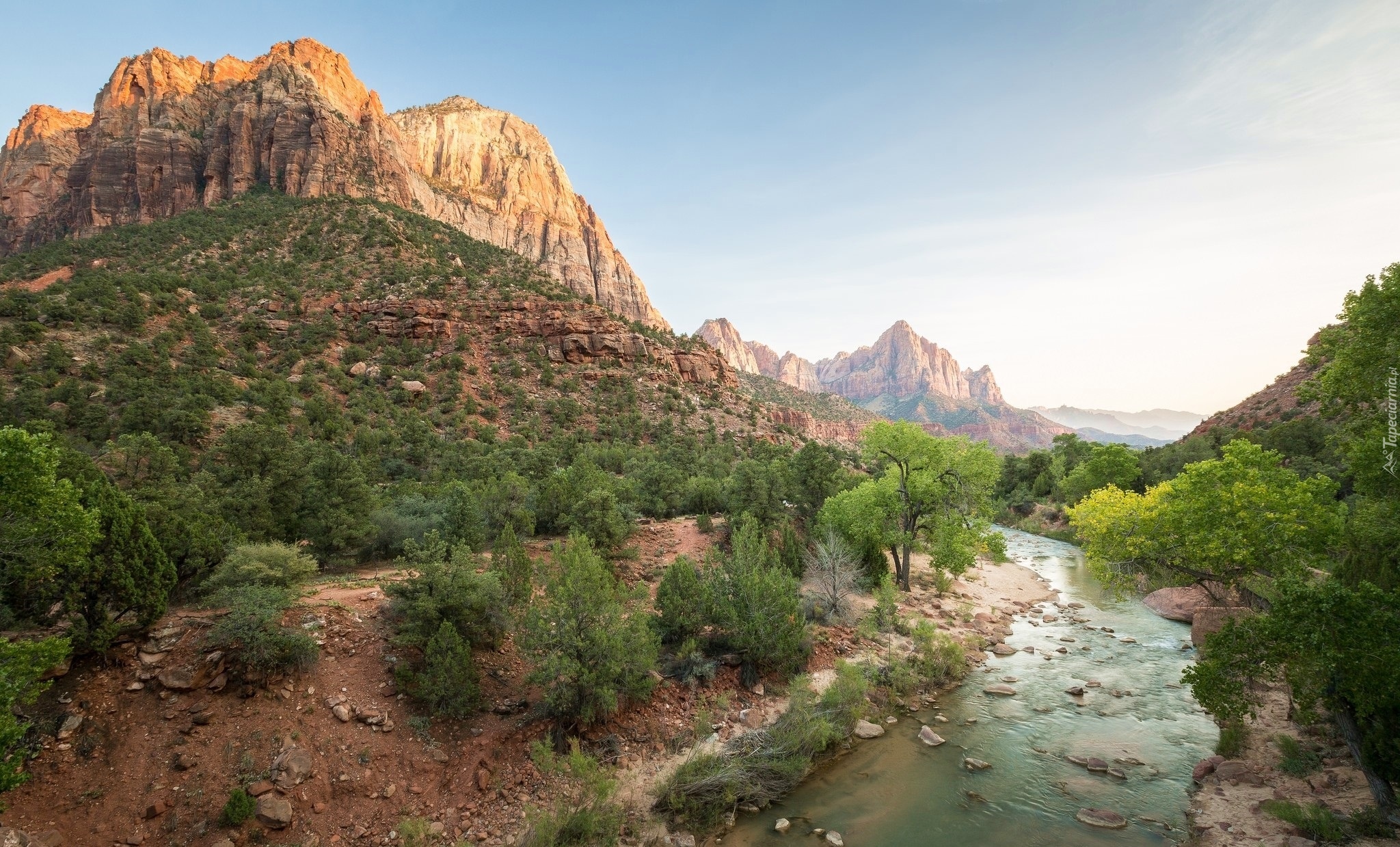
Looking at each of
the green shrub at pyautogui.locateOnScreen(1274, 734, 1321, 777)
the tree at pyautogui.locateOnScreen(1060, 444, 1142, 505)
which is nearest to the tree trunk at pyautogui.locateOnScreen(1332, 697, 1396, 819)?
the green shrub at pyautogui.locateOnScreen(1274, 734, 1321, 777)

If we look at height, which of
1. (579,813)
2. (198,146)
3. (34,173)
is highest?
(198,146)

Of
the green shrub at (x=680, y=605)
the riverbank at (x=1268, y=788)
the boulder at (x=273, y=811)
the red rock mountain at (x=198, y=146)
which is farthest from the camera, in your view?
the red rock mountain at (x=198, y=146)

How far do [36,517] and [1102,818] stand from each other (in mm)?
17513

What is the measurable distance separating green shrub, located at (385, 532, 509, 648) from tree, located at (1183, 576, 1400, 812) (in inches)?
527

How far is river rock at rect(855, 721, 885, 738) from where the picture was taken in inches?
493

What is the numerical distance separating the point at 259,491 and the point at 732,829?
15580 mm

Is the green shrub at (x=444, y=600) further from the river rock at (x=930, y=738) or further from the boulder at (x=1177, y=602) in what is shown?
the boulder at (x=1177, y=602)

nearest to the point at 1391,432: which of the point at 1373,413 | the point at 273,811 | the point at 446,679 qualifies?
the point at 1373,413

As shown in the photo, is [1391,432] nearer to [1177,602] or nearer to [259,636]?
[1177,602]

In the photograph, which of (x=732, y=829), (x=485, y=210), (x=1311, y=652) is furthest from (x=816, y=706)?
(x=485, y=210)

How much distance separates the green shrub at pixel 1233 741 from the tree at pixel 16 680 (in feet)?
63.3

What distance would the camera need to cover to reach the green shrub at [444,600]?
10.7 m

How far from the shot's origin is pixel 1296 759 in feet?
31.8

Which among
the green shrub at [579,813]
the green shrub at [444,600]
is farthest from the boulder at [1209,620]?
the green shrub at [444,600]
